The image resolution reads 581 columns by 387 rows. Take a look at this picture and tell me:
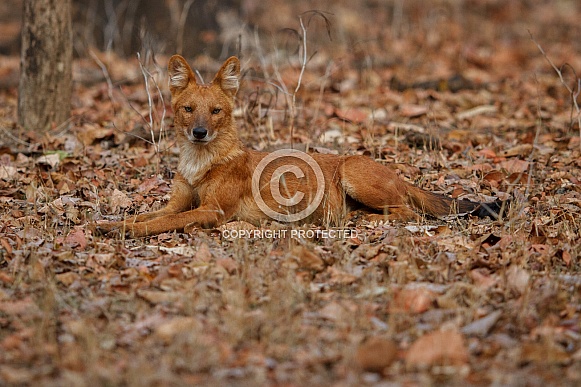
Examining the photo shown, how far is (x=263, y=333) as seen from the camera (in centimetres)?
405

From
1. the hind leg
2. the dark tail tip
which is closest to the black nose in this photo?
the hind leg

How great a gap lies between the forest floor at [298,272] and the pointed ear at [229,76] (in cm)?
122

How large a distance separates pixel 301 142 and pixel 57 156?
102 inches

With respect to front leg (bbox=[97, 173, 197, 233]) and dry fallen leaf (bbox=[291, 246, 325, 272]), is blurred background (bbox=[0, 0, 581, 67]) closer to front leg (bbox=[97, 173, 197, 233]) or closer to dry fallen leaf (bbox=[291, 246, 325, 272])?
front leg (bbox=[97, 173, 197, 233])

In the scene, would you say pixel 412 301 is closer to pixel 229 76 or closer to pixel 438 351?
pixel 438 351

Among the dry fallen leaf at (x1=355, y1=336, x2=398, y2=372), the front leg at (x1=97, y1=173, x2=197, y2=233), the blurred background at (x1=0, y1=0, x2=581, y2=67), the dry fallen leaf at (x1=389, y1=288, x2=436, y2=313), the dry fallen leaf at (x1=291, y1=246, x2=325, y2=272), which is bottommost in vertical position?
the dry fallen leaf at (x1=355, y1=336, x2=398, y2=372)

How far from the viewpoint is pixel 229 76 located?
21.4ft

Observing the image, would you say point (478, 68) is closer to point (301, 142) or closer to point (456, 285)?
point (301, 142)

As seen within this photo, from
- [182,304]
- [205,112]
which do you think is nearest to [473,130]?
[205,112]

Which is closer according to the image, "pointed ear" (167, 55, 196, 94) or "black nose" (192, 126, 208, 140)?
"black nose" (192, 126, 208, 140)

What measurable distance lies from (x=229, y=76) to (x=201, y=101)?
37 centimetres

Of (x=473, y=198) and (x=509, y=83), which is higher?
(x=509, y=83)

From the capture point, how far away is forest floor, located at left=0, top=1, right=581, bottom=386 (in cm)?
378

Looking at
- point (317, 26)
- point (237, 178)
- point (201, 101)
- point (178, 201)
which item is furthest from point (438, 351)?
point (317, 26)
